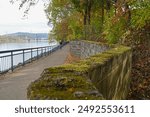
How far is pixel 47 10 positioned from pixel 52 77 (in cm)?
6265

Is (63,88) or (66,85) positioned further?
(66,85)

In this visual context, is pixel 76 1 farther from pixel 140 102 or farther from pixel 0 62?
pixel 140 102

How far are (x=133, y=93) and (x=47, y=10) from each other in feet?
184

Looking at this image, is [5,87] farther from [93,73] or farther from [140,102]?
[140,102]

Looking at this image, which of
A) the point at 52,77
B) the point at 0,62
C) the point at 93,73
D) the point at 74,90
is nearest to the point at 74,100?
the point at 74,90

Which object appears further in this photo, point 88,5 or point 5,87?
point 88,5

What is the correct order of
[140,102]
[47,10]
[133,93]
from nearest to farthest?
[140,102] < [133,93] < [47,10]

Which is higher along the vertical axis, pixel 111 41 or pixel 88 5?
pixel 88 5

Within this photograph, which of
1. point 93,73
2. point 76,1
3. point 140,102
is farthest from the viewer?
point 76,1

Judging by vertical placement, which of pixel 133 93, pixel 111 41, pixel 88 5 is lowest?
pixel 133 93

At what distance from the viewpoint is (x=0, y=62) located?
14688 millimetres

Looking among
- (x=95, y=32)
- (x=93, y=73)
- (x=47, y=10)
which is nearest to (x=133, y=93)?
(x=93, y=73)

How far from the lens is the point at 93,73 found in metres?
5.09

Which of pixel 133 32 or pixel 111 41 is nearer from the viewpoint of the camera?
pixel 133 32
